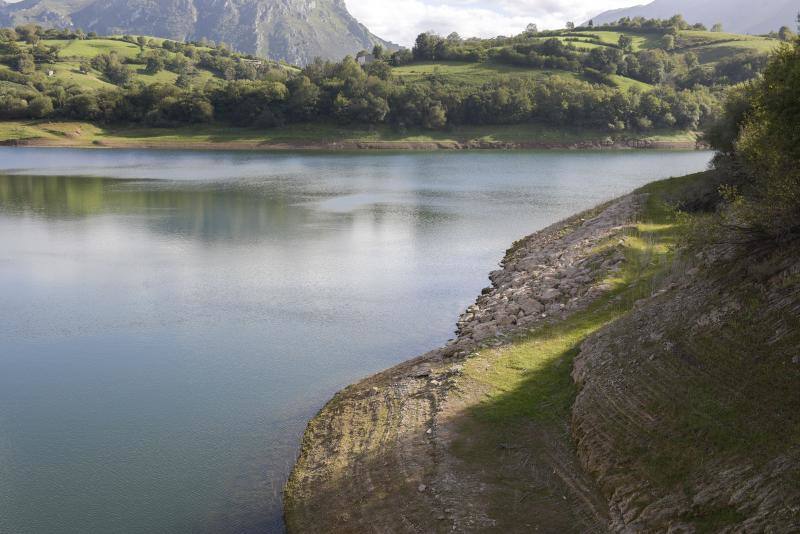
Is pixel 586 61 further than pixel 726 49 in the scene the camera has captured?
No

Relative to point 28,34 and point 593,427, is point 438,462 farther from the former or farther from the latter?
point 28,34

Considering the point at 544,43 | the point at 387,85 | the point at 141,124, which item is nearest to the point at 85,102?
the point at 141,124

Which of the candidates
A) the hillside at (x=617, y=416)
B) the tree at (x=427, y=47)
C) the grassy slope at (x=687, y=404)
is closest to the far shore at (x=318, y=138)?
the tree at (x=427, y=47)

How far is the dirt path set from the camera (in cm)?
1280

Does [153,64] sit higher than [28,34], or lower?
lower

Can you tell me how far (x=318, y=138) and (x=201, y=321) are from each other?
3783 inches

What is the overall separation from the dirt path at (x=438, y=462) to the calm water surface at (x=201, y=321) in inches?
43.0

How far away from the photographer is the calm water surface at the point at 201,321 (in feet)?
52.2

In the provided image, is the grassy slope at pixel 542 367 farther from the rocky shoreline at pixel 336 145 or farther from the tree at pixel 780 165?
the rocky shoreline at pixel 336 145

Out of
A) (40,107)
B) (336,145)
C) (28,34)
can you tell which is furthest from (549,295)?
(28,34)

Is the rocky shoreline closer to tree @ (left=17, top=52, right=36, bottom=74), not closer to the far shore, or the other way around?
the far shore

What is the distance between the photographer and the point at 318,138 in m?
120

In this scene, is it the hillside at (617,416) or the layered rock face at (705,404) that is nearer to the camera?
the layered rock face at (705,404)

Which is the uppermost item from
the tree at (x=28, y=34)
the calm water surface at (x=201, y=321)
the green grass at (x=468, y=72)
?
the tree at (x=28, y=34)
